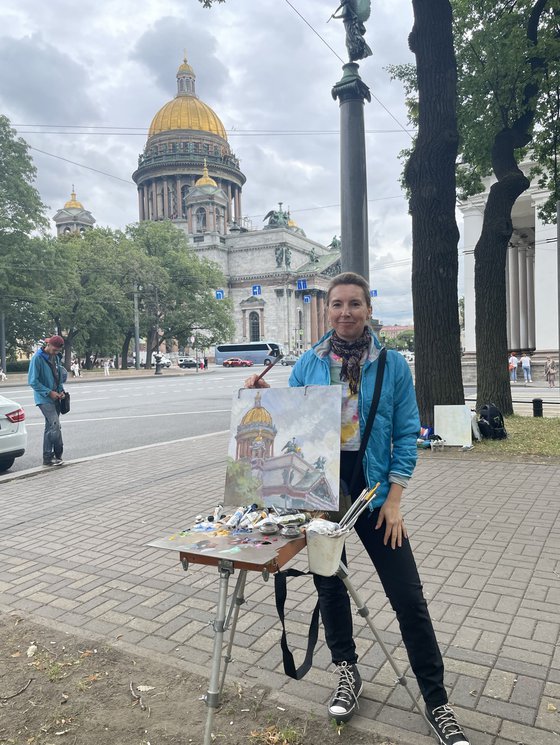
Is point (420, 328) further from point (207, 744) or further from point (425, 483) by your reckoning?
point (207, 744)

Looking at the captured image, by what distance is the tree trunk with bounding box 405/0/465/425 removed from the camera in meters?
10.2

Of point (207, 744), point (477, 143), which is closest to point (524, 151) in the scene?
point (477, 143)

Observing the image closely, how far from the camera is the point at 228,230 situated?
103312 mm

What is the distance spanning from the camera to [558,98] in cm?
1411

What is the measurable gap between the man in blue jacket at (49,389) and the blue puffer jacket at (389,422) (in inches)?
296

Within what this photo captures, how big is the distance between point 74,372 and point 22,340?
16.6 feet

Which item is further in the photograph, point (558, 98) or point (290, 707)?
point (558, 98)

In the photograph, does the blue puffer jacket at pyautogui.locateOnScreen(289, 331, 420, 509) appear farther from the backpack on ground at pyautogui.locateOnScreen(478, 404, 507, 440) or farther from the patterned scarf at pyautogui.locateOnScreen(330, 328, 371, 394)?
the backpack on ground at pyautogui.locateOnScreen(478, 404, 507, 440)

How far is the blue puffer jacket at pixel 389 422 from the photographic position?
2.83 meters

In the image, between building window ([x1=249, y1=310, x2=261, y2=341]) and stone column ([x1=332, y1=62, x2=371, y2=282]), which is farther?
building window ([x1=249, y1=310, x2=261, y2=341])

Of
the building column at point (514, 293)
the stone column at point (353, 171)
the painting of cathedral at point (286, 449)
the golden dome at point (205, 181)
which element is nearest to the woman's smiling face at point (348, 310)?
the painting of cathedral at point (286, 449)

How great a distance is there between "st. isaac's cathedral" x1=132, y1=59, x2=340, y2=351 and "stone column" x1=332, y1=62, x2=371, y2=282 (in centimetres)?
8208

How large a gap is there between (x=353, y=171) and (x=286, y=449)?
606cm

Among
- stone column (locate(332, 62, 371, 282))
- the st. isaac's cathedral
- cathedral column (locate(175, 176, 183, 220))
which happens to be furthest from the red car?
stone column (locate(332, 62, 371, 282))
